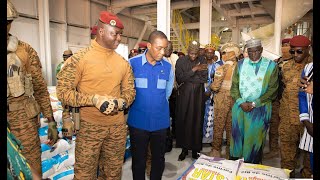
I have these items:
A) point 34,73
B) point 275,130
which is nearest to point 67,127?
point 34,73

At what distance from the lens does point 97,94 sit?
6.59ft

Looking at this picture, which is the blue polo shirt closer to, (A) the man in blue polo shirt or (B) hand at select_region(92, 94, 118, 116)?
(A) the man in blue polo shirt

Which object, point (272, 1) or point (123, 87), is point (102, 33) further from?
point (272, 1)

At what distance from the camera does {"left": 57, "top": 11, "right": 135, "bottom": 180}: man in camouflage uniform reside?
196 centimetres

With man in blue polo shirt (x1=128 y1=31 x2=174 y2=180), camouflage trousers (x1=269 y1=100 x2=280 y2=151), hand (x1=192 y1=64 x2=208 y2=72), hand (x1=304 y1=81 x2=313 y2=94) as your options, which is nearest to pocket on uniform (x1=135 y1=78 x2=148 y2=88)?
man in blue polo shirt (x1=128 y1=31 x2=174 y2=180)

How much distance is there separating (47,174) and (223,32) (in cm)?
1799

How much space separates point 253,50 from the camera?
2.94 m

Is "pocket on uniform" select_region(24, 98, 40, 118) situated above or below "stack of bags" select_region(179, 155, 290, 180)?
above

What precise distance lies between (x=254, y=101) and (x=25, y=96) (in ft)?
8.45

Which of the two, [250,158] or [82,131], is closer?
[82,131]

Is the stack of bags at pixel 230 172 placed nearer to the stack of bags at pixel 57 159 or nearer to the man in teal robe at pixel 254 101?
the man in teal robe at pixel 254 101

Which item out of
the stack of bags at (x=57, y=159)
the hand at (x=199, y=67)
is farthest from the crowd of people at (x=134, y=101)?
the stack of bags at (x=57, y=159)

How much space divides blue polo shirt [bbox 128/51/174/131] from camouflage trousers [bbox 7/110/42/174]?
96cm

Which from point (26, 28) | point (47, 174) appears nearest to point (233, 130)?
point (47, 174)
